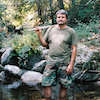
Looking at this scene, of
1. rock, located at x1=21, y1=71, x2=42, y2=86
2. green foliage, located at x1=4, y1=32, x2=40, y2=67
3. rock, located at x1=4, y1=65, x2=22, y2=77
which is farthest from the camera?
green foliage, located at x1=4, y1=32, x2=40, y2=67

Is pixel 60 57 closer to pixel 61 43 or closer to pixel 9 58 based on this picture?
pixel 61 43

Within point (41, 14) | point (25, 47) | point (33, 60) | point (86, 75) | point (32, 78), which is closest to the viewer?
point (86, 75)

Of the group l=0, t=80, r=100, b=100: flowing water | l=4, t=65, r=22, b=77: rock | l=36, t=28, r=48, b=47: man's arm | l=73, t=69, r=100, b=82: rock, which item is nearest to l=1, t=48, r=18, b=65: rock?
l=4, t=65, r=22, b=77: rock

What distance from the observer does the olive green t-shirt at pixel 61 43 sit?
Answer: 10.2 feet

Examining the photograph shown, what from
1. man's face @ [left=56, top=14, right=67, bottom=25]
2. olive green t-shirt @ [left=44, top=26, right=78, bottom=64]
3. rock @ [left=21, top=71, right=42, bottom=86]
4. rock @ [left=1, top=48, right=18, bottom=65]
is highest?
man's face @ [left=56, top=14, right=67, bottom=25]

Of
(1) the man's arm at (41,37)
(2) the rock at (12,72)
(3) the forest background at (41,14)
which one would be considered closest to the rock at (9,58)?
(3) the forest background at (41,14)

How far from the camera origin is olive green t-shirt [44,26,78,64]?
3.12 m

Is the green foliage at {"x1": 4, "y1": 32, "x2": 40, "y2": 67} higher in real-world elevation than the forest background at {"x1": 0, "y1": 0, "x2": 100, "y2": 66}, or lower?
lower

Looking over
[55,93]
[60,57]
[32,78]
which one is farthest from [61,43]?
[32,78]

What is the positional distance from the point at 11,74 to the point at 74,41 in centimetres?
420

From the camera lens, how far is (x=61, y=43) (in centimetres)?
312

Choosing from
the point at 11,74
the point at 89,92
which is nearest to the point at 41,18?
the point at 11,74

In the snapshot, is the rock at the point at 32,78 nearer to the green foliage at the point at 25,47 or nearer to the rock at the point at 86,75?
the green foliage at the point at 25,47

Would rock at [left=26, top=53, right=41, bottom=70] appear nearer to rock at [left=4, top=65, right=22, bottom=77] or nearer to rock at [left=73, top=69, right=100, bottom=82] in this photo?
rock at [left=4, top=65, right=22, bottom=77]
